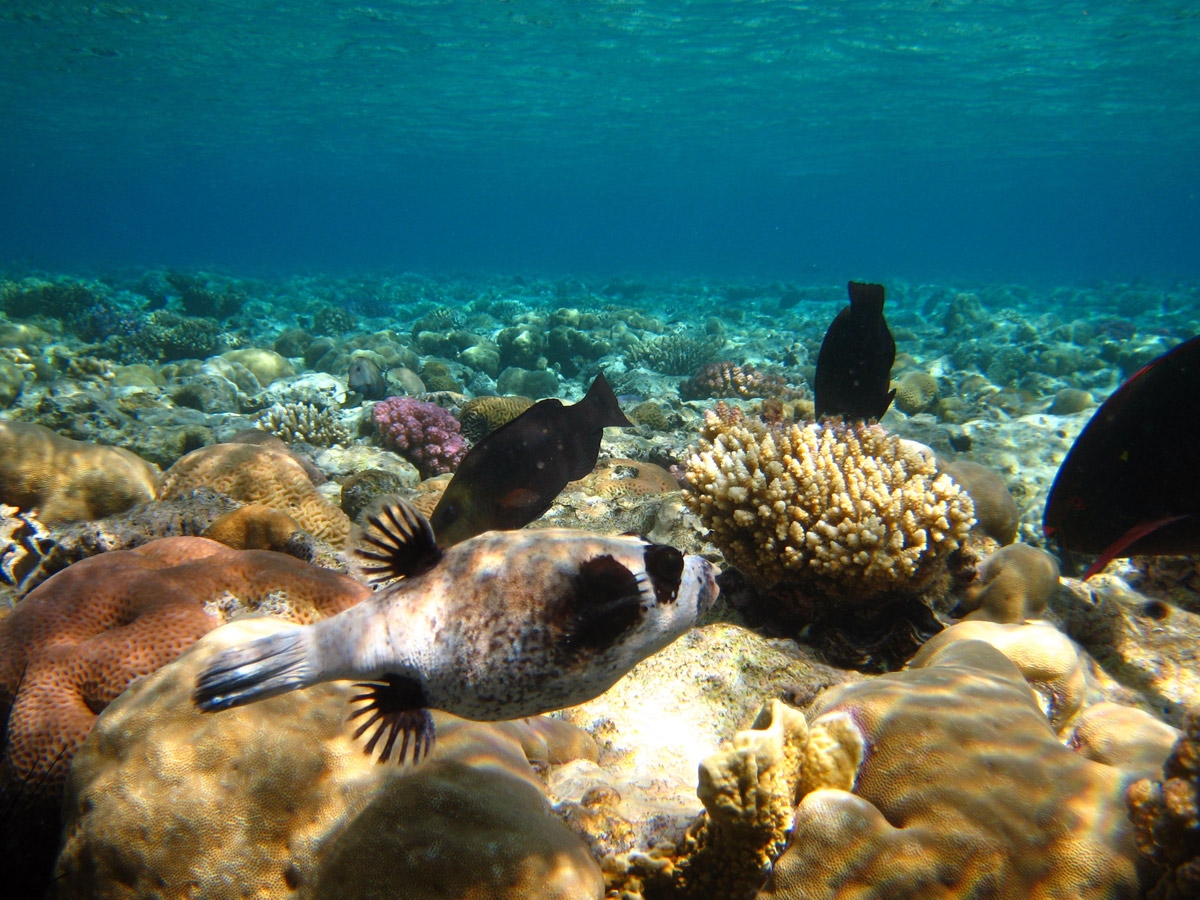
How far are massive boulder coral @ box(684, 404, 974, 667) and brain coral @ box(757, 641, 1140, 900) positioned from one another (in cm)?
113

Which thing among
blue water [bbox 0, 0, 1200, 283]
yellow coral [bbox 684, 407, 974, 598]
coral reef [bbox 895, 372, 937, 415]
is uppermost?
blue water [bbox 0, 0, 1200, 283]

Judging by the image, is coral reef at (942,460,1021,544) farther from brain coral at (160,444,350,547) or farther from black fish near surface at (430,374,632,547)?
brain coral at (160,444,350,547)

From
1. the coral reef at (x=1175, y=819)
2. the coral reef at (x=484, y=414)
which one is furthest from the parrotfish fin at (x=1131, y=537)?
the coral reef at (x=484, y=414)

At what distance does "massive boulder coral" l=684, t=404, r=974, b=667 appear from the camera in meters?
3.31

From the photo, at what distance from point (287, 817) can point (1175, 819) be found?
8.39 ft

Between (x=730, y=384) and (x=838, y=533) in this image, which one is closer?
(x=838, y=533)

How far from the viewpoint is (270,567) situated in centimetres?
321

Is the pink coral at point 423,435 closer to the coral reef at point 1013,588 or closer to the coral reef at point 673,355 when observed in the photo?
the coral reef at point 1013,588

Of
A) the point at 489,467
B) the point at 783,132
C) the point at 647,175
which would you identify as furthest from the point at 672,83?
the point at 647,175

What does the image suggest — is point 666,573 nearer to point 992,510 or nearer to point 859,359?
point 859,359

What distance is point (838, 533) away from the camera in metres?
3.33

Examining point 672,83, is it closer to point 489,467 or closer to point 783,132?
point 783,132

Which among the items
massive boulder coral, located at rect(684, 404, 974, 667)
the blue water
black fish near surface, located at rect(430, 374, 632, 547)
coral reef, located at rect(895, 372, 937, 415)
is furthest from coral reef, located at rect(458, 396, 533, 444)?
the blue water

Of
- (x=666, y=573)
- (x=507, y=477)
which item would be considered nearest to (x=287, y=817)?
(x=666, y=573)
